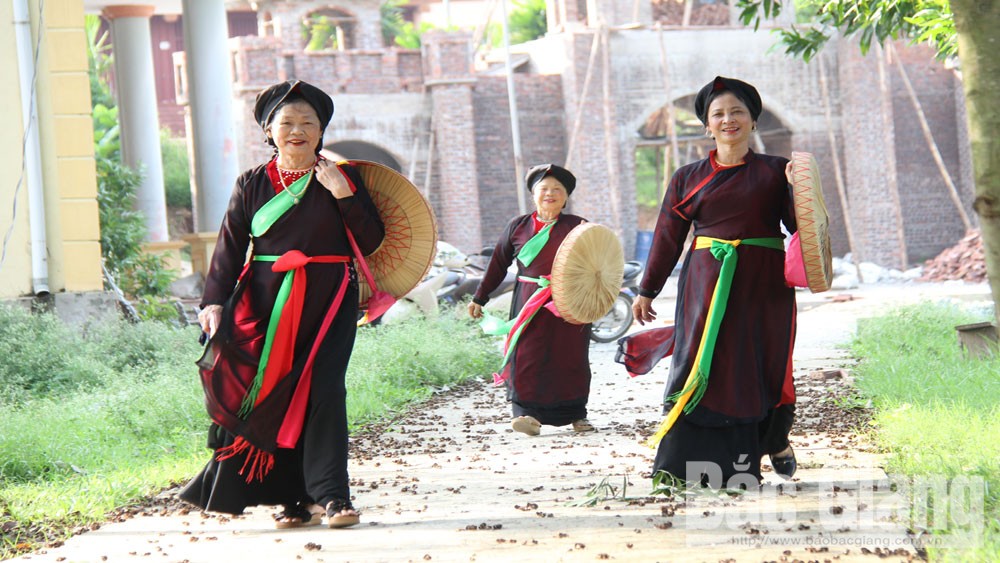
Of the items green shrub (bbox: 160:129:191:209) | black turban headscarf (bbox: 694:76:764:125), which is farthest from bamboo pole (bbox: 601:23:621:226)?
black turban headscarf (bbox: 694:76:764:125)

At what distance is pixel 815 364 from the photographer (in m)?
10.7

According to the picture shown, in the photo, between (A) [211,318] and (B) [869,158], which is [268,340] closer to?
(A) [211,318]

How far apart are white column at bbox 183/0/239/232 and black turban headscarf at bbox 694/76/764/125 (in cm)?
1058

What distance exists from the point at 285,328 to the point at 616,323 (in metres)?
9.73

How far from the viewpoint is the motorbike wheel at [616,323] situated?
14219 millimetres

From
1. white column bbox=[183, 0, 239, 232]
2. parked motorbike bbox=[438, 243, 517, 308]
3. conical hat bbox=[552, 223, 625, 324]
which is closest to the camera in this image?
conical hat bbox=[552, 223, 625, 324]

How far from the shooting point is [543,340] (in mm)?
7660

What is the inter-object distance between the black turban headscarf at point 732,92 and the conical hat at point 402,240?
1.28 m

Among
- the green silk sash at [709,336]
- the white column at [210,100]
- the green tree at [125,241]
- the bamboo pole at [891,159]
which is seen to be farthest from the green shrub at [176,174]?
the green silk sash at [709,336]

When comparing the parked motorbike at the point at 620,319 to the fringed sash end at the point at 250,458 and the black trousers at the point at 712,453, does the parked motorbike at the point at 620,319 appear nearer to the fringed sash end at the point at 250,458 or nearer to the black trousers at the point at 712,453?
the black trousers at the point at 712,453

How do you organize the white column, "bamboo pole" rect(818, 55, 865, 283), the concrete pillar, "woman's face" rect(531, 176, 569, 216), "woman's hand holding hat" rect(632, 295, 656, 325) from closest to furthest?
"woman's hand holding hat" rect(632, 295, 656, 325) → "woman's face" rect(531, 176, 569, 216) → the white column → the concrete pillar → "bamboo pole" rect(818, 55, 865, 283)

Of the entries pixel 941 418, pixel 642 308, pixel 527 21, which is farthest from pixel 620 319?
pixel 527 21

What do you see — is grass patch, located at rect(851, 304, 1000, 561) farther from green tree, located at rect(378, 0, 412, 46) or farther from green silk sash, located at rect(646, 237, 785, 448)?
green tree, located at rect(378, 0, 412, 46)

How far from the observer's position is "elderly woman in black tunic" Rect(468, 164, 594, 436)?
760 cm
